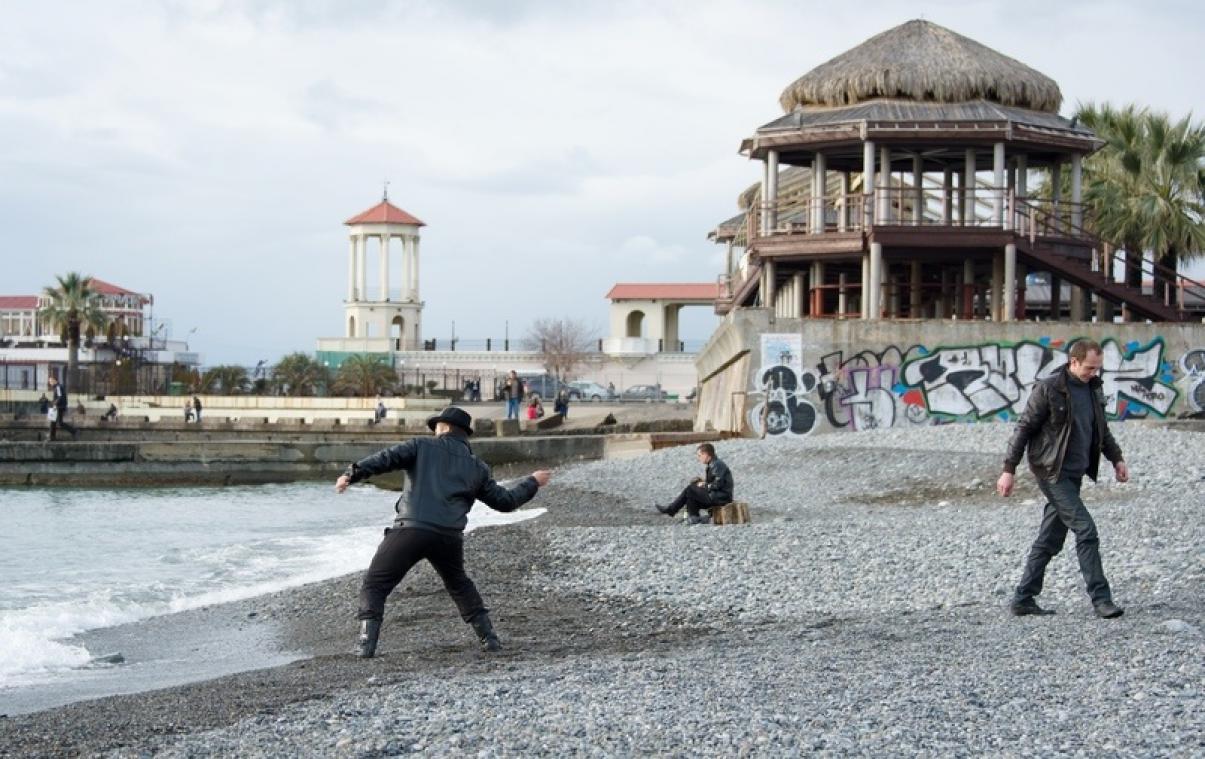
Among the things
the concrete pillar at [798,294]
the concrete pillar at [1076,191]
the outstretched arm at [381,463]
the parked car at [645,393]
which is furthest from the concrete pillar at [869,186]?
the parked car at [645,393]

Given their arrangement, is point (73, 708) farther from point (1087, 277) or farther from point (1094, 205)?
point (1094, 205)

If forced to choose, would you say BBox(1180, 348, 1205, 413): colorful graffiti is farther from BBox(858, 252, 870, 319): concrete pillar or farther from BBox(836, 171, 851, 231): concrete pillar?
BBox(836, 171, 851, 231): concrete pillar

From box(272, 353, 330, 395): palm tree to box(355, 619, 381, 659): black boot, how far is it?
65.3 meters

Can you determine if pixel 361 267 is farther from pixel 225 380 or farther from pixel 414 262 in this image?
pixel 225 380

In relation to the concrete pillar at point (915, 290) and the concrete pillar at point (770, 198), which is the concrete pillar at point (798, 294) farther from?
the concrete pillar at point (770, 198)

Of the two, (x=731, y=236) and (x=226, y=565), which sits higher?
(x=731, y=236)

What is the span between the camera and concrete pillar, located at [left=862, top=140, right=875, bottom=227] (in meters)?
36.4

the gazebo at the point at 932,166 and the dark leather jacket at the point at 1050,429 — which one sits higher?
the gazebo at the point at 932,166

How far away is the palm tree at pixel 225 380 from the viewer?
2958 inches

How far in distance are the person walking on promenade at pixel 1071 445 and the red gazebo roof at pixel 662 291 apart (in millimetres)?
98848

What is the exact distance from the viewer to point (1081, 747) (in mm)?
6785

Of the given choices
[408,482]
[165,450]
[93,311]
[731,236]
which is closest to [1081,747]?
[408,482]

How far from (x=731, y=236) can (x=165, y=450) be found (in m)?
22.9

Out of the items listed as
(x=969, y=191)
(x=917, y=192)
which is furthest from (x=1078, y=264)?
(x=917, y=192)
